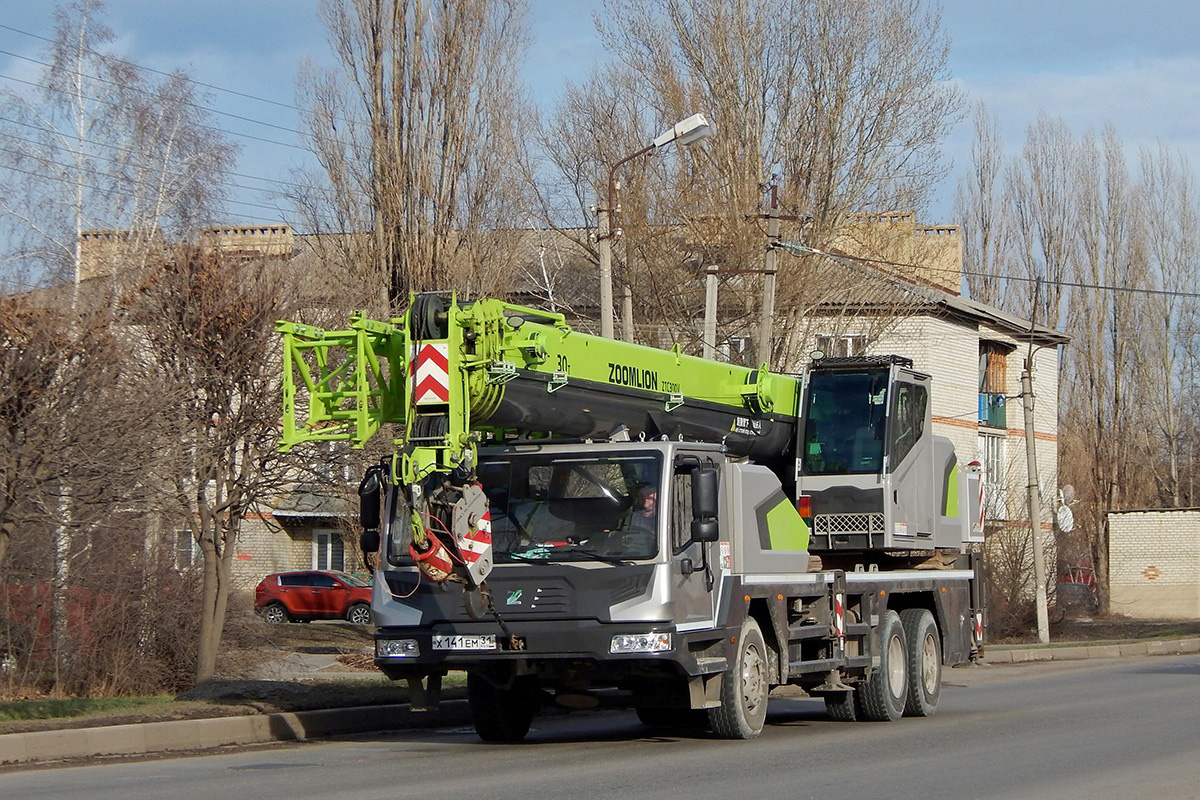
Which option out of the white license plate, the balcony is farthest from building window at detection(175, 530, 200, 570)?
the balcony

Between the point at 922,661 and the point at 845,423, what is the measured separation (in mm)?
2840

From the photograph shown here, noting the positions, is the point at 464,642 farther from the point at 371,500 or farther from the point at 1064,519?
the point at 1064,519

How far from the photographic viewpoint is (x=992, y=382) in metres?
51.4

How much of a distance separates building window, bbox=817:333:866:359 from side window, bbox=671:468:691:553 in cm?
1787

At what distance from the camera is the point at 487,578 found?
12.0 metres

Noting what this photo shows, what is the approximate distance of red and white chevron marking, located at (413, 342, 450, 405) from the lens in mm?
10875

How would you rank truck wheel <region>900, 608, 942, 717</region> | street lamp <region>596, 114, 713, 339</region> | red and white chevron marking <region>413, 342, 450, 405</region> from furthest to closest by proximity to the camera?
street lamp <region>596, 114, 713, 339</region>, truck wheel <region>900, 608, 942, 717</region>, red and white chevron marking <region>413, 342, 450, 405</region>

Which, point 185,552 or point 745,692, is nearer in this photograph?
point 745,692

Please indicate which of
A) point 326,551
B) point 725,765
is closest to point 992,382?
point 326,551

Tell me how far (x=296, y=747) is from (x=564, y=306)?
65.7 ft

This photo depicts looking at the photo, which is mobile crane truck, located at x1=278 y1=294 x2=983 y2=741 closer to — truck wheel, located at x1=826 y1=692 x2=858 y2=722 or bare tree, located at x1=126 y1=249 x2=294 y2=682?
truck wheel, located at x1=826 y1=692 x2=858 y2=722

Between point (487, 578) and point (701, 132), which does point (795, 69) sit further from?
point (487, 578)

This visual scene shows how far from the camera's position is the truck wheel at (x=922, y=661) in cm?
1608

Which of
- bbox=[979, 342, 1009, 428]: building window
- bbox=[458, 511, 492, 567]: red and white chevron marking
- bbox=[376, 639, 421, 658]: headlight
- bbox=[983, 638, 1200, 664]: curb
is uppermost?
bbox=[979, 342, 1009, 428]: building window
